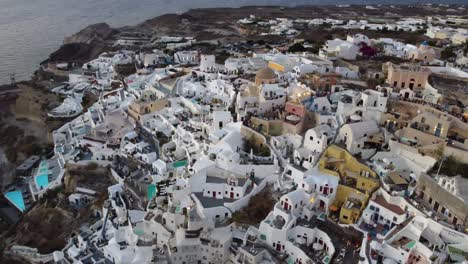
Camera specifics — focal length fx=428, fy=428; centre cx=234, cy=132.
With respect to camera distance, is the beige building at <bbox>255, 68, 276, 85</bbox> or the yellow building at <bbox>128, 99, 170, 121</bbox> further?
the yellow building at <bbox>128, 99, 170, 121</bbox>

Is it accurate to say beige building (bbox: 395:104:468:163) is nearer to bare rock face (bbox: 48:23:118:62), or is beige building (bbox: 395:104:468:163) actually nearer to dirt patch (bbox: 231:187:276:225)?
dirt patch (bbox: 231:187:276:225)

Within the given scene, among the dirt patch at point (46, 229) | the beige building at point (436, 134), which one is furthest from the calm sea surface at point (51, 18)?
the beige building at point (436, 134)

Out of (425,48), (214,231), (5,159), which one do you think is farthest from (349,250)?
(5,159)

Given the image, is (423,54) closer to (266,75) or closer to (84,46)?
(266,75)

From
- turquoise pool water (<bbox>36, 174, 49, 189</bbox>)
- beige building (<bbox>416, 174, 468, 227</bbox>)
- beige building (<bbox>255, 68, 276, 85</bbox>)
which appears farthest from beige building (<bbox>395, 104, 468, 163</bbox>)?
turquoise pool water (<bbox>36, 174, 49, 189</bbox>)

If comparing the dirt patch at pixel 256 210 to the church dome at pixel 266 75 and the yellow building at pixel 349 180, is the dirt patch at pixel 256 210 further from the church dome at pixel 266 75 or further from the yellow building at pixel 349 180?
the church dome at pixel 266 75

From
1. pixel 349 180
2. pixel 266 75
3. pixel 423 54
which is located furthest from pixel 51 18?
pixel 349 180

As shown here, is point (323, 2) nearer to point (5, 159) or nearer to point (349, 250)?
point (5, 159)
